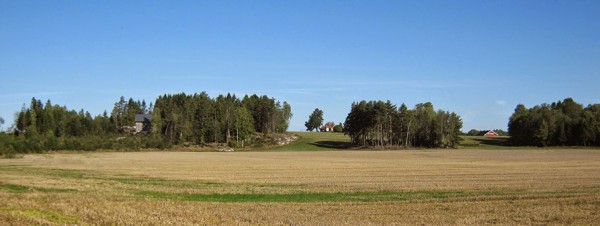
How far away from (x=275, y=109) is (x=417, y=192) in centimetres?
13878

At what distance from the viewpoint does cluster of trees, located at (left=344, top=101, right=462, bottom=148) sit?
433ft

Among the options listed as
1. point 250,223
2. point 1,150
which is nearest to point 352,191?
point 250,223

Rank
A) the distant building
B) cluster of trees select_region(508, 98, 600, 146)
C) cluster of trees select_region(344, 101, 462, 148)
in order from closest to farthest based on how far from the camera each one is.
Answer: cluster of trees select_region(508, 98, 600, 146) < cluster of trees select_region(344, 101, 462, 148) < the distant building

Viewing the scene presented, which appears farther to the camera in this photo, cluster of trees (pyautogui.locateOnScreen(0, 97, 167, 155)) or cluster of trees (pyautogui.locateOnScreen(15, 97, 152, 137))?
cluster of trees (pyautogui.locateOnScreen(15, 97, 152, 137))

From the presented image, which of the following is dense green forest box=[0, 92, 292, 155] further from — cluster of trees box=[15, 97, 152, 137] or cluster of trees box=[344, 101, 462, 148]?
cluster of trees box=[344, 101, 462, 148]

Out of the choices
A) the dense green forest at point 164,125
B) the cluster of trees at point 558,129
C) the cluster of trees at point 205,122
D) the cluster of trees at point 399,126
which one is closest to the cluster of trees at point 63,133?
the dense green forest at point 164,125

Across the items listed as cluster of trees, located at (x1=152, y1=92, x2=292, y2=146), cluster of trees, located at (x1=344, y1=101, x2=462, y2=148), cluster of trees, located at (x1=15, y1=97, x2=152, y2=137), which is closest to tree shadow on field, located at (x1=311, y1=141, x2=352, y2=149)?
cluster of trees, located at (x1=344, y1=101, x2=462, y2=148)

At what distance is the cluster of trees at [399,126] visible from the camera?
13188 cm

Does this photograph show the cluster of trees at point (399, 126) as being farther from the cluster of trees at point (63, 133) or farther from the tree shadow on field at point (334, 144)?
the cluster of trees at point (63, 133)

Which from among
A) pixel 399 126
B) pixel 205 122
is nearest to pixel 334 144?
pixel 399 126

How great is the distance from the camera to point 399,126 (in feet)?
458

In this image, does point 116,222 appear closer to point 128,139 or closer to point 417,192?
point 417,192

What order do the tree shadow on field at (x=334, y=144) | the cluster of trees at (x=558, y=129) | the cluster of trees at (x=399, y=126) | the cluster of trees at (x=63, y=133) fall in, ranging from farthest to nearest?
the tree shadow on field at (x=334, y=144)
the cluster of trees at (x=399, y=126)
the cluster of trees at (x=558, y=129)
the cluster of trees at (x=63, y=133)

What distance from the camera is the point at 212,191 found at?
30266 millimetres
